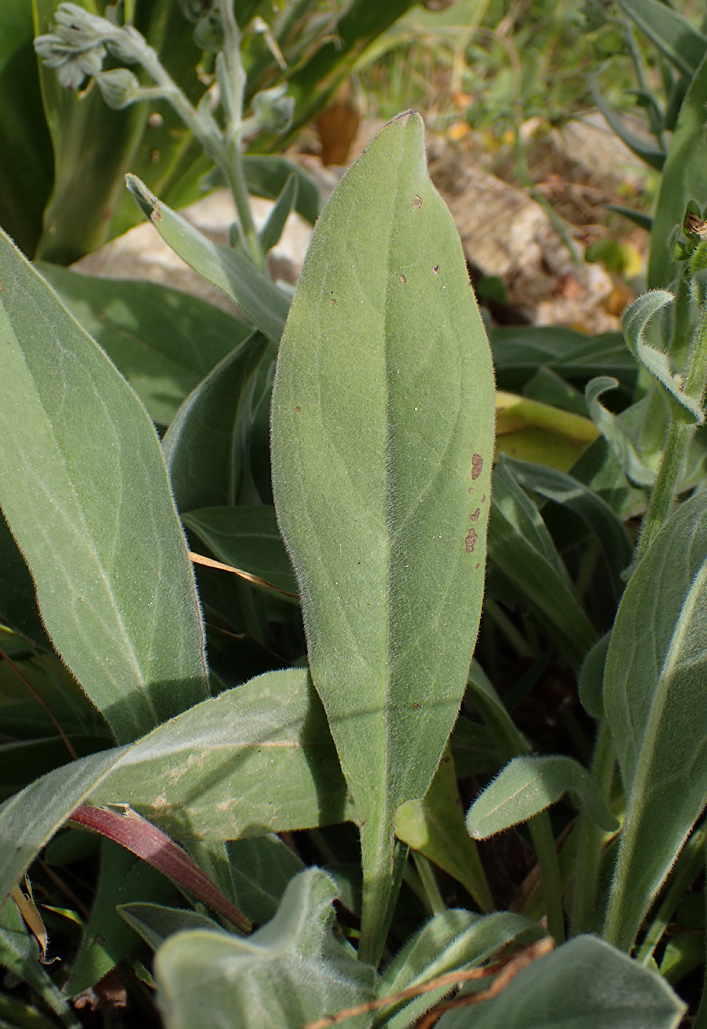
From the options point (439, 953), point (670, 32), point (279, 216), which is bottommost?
point (439, 953)

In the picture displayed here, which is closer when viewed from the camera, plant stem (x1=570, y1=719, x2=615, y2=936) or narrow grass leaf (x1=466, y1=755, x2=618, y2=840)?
narrow grass leaf (x1=466, y1=755, x2=618, y2=840)

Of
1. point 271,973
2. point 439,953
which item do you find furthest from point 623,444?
point 271,973

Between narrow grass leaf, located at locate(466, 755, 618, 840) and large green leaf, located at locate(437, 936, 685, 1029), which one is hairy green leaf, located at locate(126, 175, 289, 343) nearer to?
narrow grass leaf, located at locate(466, 755, 618, 840)

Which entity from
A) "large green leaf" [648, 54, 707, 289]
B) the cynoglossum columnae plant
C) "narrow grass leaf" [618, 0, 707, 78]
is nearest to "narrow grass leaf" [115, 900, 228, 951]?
the cynoglossum columnae plant

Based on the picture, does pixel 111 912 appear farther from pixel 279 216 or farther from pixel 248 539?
pixel 279 216

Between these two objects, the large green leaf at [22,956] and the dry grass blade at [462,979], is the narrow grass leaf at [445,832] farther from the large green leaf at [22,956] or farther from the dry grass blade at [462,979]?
the large green leaf at [22,956]
